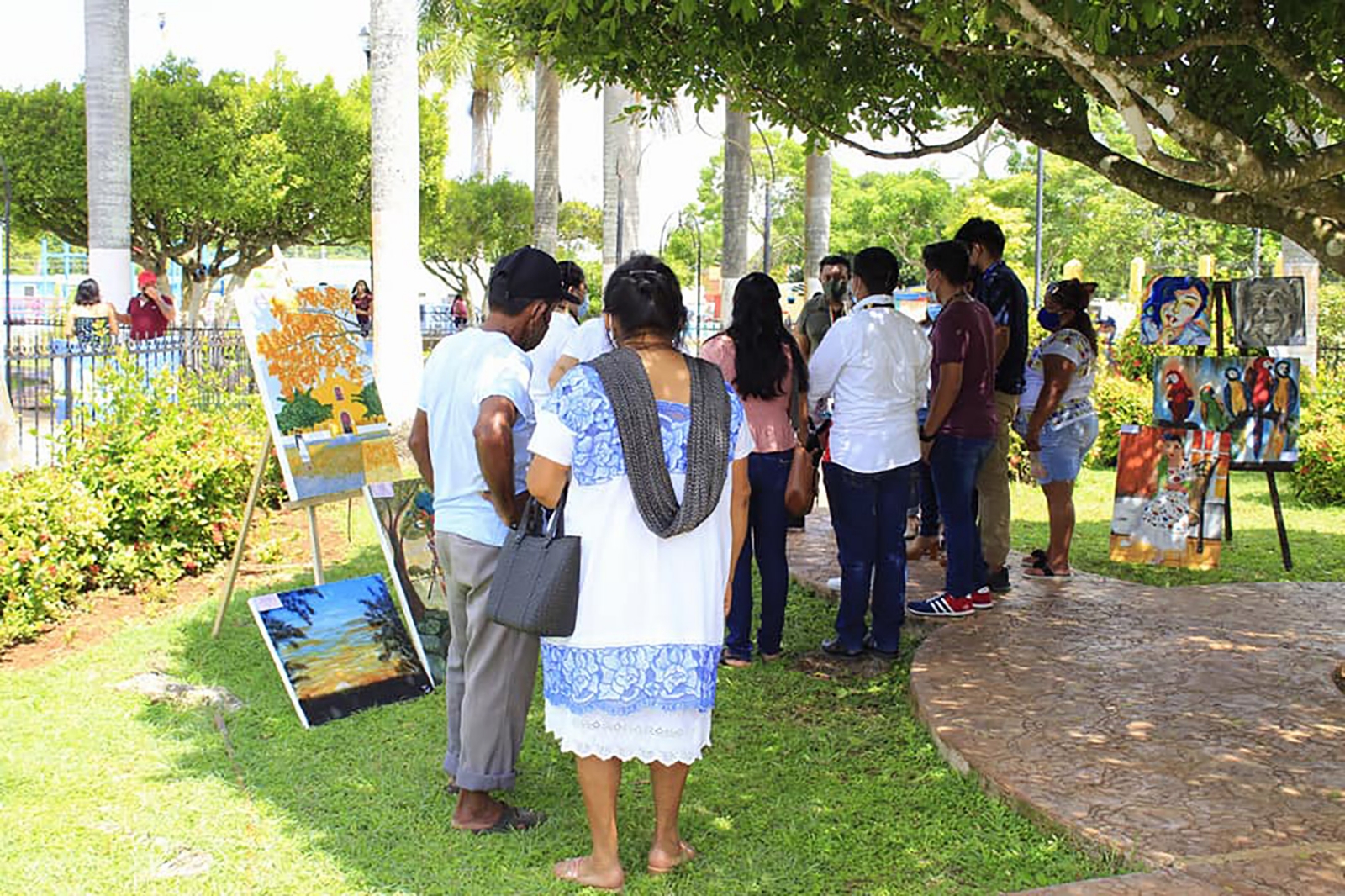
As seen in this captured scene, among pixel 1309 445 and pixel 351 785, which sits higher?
pixel 1309 445

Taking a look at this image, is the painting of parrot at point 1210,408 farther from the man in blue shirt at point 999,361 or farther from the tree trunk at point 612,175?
the tree trunk at point 612,175

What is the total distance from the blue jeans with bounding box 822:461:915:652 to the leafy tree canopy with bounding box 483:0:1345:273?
170 cm

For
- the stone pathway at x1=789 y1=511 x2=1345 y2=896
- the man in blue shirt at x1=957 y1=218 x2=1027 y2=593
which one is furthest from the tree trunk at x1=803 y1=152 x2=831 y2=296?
the stone pathway at x1=789 y1=511 x2=1345 y2=896

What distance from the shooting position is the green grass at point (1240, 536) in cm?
849

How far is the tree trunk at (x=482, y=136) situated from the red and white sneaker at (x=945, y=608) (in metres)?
34.8

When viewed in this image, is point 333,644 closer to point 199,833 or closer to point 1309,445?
point 199,833

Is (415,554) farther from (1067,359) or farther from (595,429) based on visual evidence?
(1067,359)

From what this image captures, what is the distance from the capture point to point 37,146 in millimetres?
25031

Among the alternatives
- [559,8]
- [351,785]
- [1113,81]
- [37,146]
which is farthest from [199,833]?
[37,146]

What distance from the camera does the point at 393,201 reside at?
13180 millimetres

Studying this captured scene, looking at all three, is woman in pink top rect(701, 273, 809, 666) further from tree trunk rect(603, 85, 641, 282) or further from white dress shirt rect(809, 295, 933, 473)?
tree trunk rect(603, 85, 641, 282)

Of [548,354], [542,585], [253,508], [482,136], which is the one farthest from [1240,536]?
[482,136]

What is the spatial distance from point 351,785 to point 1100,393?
11029mm

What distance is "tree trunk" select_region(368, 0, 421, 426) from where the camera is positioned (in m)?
13.1
